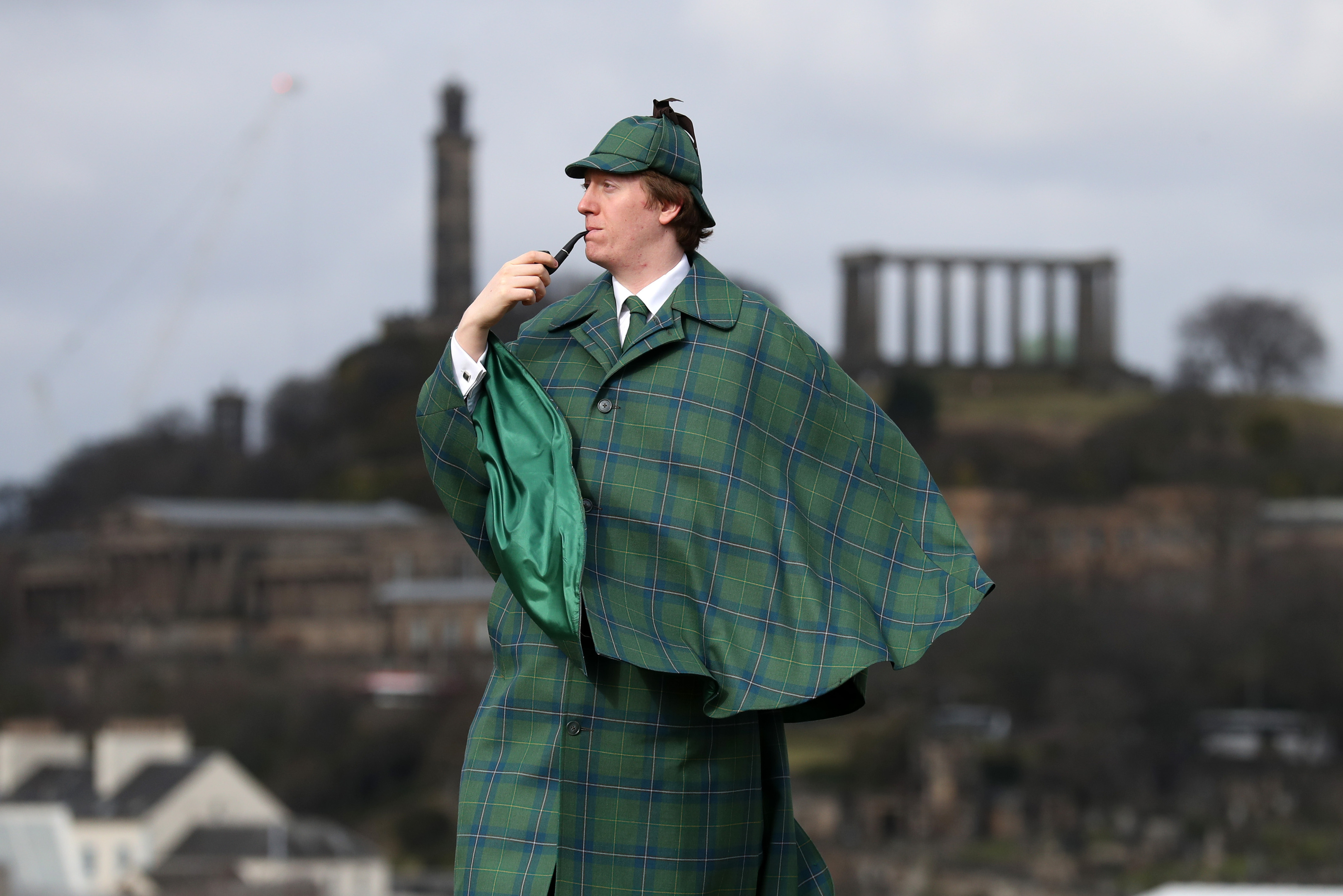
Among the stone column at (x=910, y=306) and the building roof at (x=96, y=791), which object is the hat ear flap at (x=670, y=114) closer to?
the building roof at (x=96, y=791)

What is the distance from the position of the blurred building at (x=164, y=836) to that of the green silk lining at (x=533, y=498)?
137 ft

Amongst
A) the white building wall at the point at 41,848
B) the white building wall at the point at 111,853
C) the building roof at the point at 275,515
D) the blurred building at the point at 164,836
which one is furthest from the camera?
the building roof at the point at 275,515

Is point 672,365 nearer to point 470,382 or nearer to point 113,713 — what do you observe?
point 470,382

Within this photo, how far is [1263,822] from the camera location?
63406 millimetres

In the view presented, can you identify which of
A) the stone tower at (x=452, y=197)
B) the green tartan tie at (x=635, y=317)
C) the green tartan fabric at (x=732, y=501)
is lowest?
the green tartan fabric at (x=732, y=501)

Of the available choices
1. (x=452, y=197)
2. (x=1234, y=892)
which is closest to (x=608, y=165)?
(x=1234, y=892)

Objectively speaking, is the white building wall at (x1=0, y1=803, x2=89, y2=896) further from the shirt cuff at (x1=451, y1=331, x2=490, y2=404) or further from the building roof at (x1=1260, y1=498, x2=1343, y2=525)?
the building roof at (x1=1260, y1=498, x2=1343, y2=525)

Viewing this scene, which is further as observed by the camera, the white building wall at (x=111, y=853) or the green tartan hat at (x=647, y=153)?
the white building wall at (x=111, y=853)

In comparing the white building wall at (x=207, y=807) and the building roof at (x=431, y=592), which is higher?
the building roof at (x=431, y=592)

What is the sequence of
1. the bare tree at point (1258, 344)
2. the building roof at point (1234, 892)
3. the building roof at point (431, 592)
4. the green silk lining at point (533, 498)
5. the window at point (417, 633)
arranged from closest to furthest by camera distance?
the green silk lining at point (533, 498), the building roof at point (1234, 892), the building roof at point (431, 592), the window at point (417, 633), the bare tree at point (1258, 344)

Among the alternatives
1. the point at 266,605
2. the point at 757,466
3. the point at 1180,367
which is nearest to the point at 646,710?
the point at 757,466

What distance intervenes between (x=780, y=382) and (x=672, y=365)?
0.23 meters

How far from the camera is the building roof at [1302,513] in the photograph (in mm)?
92125

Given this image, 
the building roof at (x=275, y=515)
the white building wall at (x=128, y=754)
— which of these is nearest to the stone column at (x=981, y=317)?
the building roof at (x=275, y=515)
